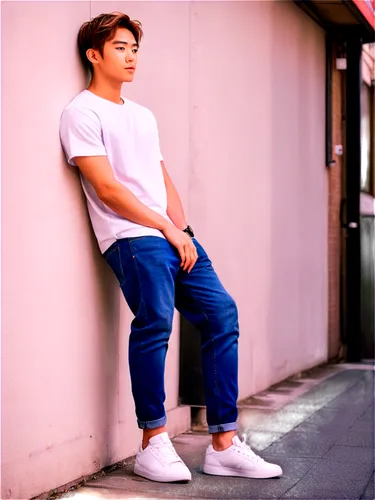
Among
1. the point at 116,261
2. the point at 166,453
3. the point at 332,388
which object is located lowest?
the point at 332,388

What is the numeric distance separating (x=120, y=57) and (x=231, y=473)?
63.0 inches

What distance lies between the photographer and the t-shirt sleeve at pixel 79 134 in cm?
295

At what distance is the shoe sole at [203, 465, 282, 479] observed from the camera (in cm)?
316

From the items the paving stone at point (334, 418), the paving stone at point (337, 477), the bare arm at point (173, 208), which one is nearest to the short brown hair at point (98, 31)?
the bare arm at point (173, 208)

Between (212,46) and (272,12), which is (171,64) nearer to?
(212,46)

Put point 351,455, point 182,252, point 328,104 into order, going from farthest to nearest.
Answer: point 328,104
point 351,455
point 182,252

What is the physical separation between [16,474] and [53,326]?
0.50 meters

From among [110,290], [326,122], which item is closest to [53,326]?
[110,290]

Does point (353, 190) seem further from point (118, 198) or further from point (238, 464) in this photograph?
point (118, 198)

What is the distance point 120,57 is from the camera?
10.3 feet

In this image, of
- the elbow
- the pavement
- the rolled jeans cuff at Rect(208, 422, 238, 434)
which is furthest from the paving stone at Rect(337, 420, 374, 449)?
the elbow

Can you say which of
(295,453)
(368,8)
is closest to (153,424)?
(295,453)

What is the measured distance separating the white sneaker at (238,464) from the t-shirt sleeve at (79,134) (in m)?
1.20

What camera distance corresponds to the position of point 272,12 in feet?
18.7
